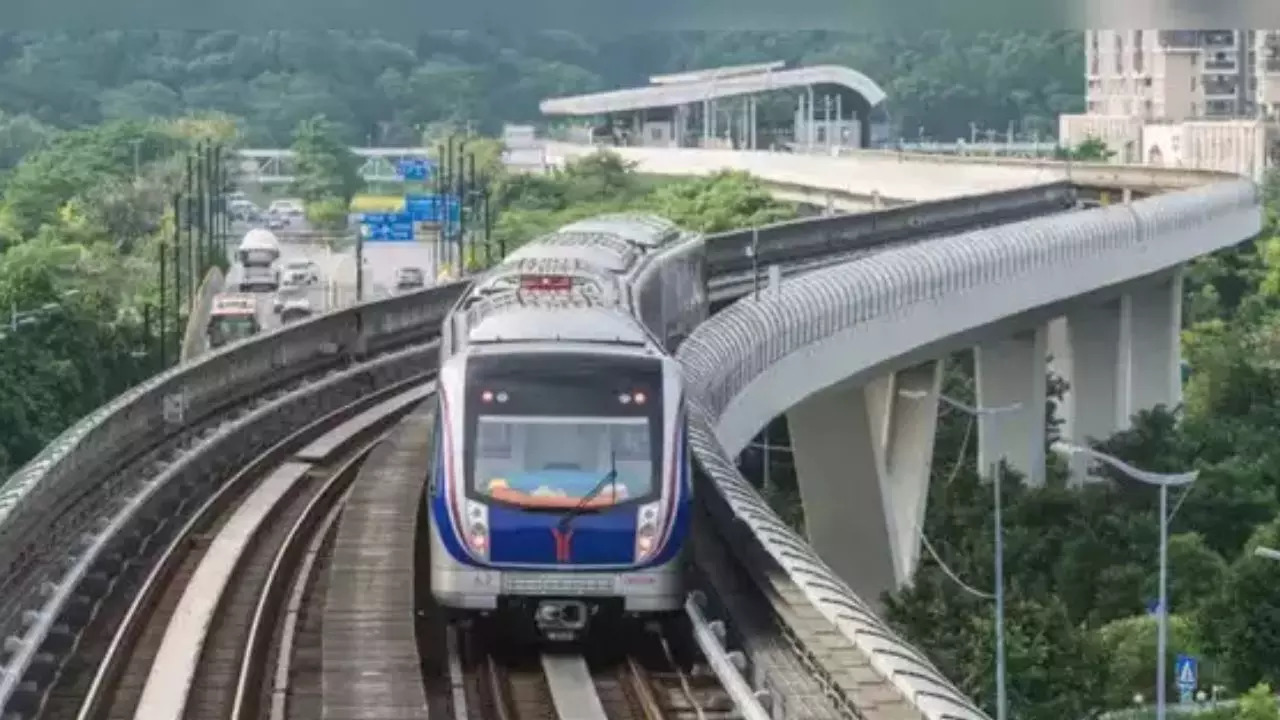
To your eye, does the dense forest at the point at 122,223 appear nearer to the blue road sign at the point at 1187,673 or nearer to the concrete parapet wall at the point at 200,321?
the concrete parapet wall at the point at 200,321

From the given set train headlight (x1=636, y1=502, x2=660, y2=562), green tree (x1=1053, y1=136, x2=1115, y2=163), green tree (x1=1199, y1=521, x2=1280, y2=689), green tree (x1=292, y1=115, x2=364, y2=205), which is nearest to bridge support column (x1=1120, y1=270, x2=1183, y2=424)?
green tree (x1=1199, y1=521, x2=1280, y2=689)

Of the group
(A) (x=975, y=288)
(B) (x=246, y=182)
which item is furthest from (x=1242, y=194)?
(B) (x=246, y=182)

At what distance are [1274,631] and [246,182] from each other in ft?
218

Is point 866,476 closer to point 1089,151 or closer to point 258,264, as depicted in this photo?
point 258,264

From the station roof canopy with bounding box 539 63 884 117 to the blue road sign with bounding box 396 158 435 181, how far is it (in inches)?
723

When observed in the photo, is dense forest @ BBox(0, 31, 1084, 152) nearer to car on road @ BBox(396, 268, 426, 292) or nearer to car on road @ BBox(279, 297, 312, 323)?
car on road @ BBox(396, 268, 426, 292)


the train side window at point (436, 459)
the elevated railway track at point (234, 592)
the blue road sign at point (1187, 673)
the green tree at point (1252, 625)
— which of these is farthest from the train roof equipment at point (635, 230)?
the train side window at point (436, 459)

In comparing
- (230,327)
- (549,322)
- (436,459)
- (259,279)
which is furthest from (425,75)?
(436,459)

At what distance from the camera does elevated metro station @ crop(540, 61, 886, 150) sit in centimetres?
9675

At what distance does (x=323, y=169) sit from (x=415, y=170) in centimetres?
1650

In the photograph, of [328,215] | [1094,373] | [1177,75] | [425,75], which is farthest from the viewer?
[425,75]

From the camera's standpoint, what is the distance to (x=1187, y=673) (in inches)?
918

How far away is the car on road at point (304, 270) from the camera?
50.6 metres

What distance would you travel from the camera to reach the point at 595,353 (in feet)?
45.5
